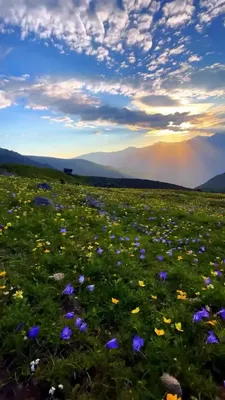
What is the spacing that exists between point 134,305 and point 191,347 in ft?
4.87

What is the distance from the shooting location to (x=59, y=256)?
7.78 metres

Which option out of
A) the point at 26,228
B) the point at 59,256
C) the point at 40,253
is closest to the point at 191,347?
the point at 59,256

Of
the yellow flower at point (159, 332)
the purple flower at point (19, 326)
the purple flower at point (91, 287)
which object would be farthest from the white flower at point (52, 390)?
the purple flower at point (91, 287)

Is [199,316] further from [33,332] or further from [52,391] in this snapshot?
[33,332]

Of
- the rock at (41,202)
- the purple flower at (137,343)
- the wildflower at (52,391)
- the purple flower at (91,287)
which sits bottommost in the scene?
the wildflower at (52,391)

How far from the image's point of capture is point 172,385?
12.8 ft

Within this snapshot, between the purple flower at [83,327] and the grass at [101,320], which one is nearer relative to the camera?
the grass at [101,320]

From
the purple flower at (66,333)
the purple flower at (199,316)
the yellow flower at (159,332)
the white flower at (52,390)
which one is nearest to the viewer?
the white flower at (52,390)

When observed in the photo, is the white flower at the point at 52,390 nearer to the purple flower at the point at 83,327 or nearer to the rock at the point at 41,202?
the purple flower at the point at 83,327

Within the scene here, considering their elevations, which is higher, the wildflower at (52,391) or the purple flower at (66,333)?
→ the purple flower at (66,333)

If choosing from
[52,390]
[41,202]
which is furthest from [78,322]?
[41,202]

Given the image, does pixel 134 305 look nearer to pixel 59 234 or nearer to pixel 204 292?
pixel 204 292

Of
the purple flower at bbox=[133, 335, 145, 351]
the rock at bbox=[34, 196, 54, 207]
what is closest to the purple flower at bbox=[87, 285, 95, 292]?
the purple flower at bbox=[133, 335, 145, 351]

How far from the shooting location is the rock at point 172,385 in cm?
386
